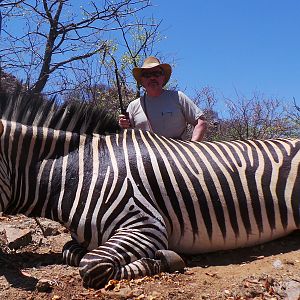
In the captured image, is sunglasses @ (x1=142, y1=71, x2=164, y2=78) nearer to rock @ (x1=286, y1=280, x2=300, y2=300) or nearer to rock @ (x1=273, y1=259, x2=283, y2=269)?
rock @ (x1=273, y1=259, x2=283, y2=269)

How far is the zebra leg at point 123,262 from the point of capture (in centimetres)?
308

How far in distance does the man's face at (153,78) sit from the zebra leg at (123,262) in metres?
2.33

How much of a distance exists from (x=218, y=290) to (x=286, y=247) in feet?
3.54

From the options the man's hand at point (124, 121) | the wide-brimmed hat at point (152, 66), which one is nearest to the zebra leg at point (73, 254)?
the man's hand at point (124, 121)

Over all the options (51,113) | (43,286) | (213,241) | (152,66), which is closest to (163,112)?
(152,66)

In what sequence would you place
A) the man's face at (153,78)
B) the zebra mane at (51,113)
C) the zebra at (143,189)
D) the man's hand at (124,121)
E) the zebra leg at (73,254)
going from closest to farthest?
the zebra at (143,189) → the zebra leg at (73,254) → the zebra mane at (51,113) → the man's hand at (124,121) → the man's face at (153,78)

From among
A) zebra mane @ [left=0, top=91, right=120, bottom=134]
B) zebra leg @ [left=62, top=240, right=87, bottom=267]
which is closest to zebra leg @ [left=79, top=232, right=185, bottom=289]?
zebra leg @ [left=62, top=240, right=87, bottom=267]

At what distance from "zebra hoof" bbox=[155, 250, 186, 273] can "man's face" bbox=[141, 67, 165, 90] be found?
2.39 metres

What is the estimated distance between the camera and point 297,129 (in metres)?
15.3

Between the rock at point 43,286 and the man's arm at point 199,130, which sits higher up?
the man's arm at point 199,130

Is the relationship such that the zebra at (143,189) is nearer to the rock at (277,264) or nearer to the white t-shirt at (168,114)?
the rock at (277,264)

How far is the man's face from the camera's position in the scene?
528 cm

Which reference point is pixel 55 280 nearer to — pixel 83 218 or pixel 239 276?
pixel 83 218

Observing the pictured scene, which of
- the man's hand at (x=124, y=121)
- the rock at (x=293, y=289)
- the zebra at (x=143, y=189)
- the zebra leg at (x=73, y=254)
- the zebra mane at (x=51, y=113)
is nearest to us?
the rock at (x=293, y=289)
